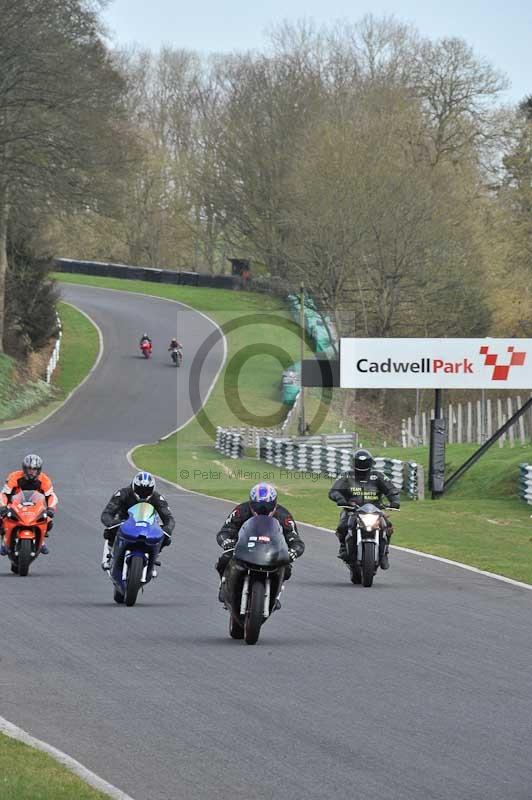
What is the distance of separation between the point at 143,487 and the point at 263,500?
2.42 metres

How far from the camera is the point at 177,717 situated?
8727 mm

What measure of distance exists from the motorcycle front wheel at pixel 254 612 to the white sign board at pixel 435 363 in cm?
1915

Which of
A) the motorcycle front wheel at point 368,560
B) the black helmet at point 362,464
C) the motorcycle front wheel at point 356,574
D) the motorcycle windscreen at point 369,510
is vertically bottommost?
the motorcycle front wheel at point 356,574

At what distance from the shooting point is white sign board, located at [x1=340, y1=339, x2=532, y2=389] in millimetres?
30969

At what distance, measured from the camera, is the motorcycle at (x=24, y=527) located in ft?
55.3

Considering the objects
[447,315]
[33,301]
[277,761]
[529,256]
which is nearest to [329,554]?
[277,761]

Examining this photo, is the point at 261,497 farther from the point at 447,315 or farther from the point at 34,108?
the point at 447,315

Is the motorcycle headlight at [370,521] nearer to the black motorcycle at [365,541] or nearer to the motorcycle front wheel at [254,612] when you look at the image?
the black motorcycle at [365,541]

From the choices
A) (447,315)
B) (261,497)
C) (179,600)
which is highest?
(447,315)

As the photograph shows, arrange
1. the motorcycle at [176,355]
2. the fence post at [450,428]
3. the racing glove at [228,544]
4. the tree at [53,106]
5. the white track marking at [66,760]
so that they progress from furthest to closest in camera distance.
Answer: the motorcycle at [176,355]
the tree at [53,106]
the fence post at [450,428]
the racing glove at [228,544]
the white track marking at [66,760]

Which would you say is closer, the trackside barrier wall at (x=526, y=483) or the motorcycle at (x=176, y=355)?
the trackside barrier wall at (x=526, y=483)

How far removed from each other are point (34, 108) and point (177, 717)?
4489cm

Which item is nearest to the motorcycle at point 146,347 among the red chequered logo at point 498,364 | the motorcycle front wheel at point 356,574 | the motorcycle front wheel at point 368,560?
the red chequered logo at point 498,364

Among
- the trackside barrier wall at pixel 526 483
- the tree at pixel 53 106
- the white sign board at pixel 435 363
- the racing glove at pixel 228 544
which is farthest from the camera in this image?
the tree at pixel 53 106
